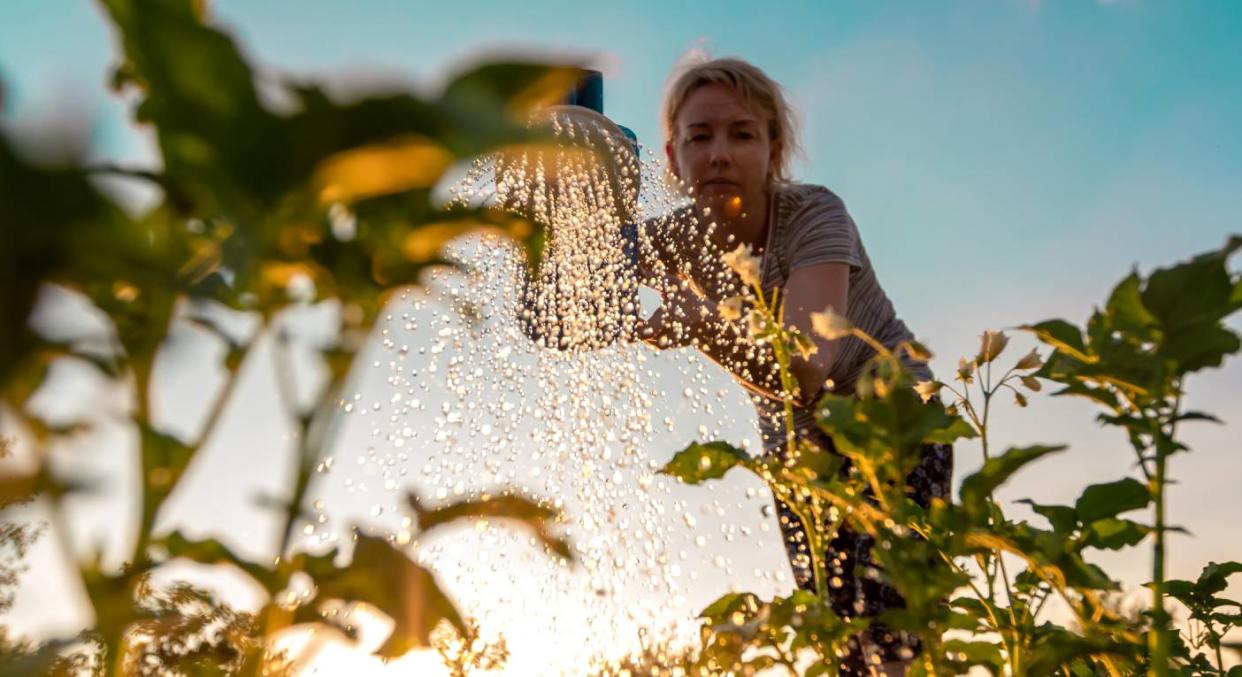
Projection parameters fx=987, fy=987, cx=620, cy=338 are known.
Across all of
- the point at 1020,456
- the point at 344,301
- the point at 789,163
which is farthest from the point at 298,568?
the point at 789,163

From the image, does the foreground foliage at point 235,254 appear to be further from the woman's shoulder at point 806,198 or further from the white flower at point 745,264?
the woman's shoulder at point 806,198

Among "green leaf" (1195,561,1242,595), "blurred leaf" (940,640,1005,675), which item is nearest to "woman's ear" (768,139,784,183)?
"green leaf" (1195,561,1242,595)

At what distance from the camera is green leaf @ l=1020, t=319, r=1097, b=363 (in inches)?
45.9

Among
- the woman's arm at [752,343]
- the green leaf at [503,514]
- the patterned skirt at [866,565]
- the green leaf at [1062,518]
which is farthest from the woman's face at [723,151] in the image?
the green leaf at [503,514]

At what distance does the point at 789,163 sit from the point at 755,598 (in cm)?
307

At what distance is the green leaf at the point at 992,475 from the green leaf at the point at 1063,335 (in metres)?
0.15

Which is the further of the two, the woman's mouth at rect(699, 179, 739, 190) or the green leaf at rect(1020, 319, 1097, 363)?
the woman's mouth at rect(699, 179, 739, 190)

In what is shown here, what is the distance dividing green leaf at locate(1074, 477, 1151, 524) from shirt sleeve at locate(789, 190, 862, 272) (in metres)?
2.06

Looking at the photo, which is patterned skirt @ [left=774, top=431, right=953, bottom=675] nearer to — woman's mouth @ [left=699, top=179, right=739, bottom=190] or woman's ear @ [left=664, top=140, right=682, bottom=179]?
woman's mouth @ [left=699, top=179, right=739, bottom=190]

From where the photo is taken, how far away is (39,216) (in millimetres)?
371

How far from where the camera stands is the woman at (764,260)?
128 inches

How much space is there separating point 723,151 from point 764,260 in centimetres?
44

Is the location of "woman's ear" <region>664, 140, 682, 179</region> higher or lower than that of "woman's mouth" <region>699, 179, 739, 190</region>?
higher

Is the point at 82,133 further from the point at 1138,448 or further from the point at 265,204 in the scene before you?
the point at 1138,448
